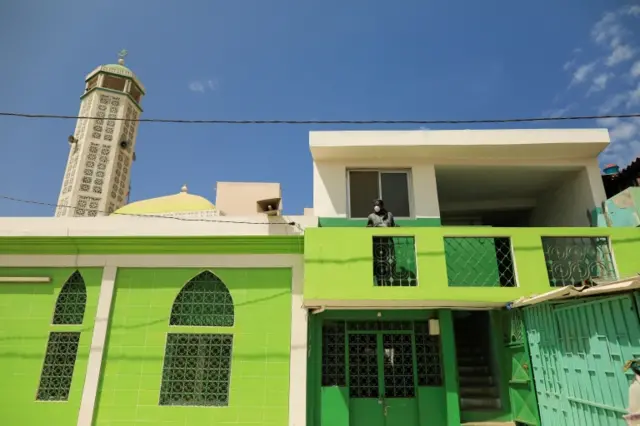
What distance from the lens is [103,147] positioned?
1043 inches

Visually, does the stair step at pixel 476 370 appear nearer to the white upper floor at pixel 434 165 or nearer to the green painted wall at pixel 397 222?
the green painted wall at pixel 397 222

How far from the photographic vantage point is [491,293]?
6.88 metres

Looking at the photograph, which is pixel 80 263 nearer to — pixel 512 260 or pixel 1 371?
pixel 1 371

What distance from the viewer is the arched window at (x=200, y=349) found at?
24.4 feet

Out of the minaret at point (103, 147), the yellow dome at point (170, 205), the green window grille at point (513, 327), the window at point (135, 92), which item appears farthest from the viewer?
the window at point (135, 92)

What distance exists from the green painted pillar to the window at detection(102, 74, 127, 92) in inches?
1110

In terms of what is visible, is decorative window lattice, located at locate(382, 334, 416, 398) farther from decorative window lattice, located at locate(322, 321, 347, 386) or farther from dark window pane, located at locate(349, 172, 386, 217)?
dark window pane, located at locate(349, 172, 386, 217)

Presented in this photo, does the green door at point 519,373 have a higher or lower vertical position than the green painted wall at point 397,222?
lower

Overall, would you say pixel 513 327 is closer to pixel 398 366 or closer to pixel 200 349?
pixel 398 366

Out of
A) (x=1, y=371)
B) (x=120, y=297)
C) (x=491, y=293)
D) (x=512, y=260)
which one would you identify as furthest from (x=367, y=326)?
(x=1, y=371)

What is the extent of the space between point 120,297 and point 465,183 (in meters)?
7.45

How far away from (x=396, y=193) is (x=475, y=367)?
142 inches

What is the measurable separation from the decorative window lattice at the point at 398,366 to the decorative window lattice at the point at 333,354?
2.40 feet

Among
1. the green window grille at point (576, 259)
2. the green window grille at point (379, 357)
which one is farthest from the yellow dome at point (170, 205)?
the green window grille at point (576, 259)
